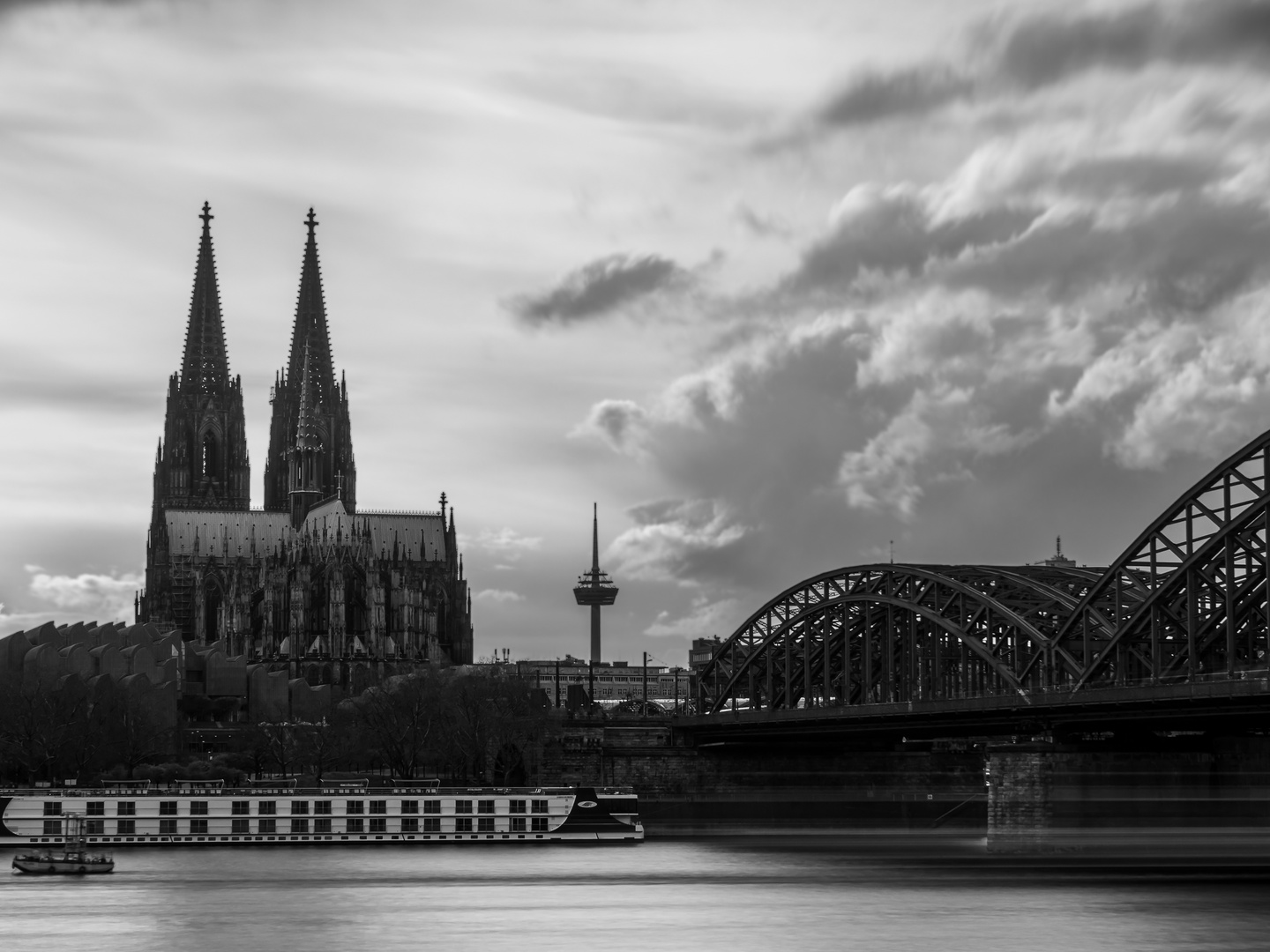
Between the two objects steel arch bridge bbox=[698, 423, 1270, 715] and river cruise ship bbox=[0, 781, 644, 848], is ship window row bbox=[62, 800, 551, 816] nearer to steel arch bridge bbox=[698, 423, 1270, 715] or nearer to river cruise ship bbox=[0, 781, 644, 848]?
river cruise ship bbox=[0, 781, 644, 848]

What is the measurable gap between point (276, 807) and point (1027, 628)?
37277mm

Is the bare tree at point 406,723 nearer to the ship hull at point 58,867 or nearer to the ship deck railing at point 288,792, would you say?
the ship deck railing at point 288,792

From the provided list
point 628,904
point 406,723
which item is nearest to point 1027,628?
point 628,904

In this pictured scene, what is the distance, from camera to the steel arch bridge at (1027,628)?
8350 cm

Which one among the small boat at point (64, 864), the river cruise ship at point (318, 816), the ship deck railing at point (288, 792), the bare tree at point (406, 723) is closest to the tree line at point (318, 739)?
the bare tree at point (406, 723)

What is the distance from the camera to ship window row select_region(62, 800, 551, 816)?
337 feet

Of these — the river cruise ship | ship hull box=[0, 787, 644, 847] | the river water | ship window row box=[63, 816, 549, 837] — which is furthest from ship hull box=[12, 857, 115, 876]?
ship window row box=[63, 816, 549, 837]

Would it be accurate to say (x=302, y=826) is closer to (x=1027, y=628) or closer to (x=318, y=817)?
(x=318, y=817)

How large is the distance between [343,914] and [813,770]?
2412 inches

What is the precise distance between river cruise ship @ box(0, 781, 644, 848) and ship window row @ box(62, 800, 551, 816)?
4 cm

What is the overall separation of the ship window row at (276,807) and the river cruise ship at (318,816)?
0.04m

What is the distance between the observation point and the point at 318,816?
10481 centimetres

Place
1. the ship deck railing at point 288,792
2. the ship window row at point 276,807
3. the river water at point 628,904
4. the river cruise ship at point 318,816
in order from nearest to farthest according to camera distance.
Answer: the river water at point 628,904 → the river cruise ship at point 318,816 → the ship window row at point 276,807 → the ship deck railing at point 288,792

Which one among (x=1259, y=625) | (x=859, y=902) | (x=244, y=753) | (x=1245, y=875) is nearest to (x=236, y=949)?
(x=859, y=902)
